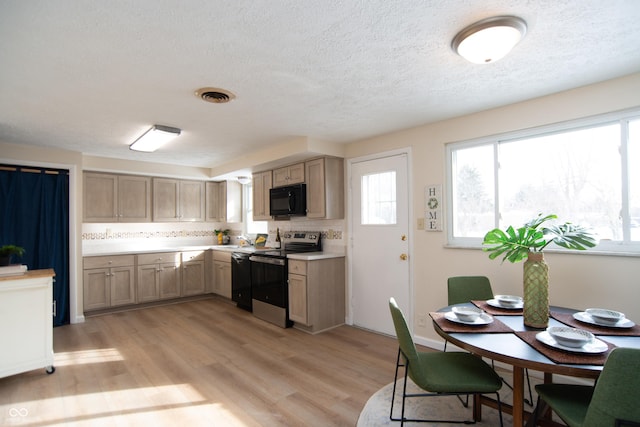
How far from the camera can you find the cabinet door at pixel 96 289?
4641mm

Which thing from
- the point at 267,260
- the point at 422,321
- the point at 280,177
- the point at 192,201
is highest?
the point at 280,177

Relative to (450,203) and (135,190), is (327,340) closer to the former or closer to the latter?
(450,203)

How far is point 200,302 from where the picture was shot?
18.2 feet

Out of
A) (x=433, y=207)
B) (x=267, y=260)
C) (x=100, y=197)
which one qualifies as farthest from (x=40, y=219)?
(x=433, y=207)

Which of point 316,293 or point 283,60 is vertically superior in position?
point 283,60

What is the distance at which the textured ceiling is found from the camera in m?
1.61

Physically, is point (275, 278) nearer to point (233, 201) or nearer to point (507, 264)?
point (233, 201)

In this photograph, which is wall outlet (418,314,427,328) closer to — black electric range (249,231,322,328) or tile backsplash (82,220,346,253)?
tile backsplash (82,220,346,253)

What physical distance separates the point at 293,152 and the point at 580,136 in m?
2.78

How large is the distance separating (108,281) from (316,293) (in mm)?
3134

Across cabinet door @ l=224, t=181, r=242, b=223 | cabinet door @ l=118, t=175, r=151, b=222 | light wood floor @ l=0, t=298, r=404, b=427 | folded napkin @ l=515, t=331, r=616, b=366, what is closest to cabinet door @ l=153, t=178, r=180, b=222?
cabinet door @ l=118, t=175, r=151, b=222

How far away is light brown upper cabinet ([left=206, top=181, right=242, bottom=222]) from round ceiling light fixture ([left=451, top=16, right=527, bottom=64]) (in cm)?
499

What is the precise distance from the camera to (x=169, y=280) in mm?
5328

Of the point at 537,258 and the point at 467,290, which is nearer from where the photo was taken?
the point at 537,258
